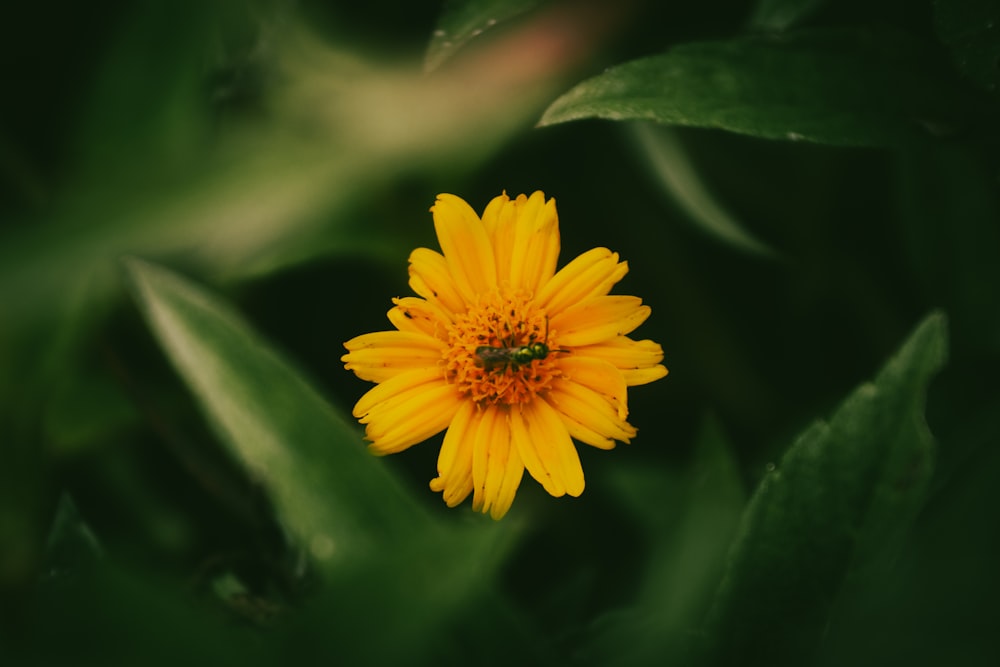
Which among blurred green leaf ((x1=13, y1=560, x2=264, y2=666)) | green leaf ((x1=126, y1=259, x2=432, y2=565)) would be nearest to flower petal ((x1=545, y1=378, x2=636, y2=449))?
green leaf ((x1=126, y1=259, x2=432, y2=565))

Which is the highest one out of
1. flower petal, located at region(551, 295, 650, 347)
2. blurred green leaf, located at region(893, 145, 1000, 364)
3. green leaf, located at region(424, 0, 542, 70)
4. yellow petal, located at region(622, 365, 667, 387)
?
green leaf, located at region(424, 0, 542, 70)

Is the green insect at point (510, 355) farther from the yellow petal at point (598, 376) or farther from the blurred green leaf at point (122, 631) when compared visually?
the blurred green leaf at point (122, 631)

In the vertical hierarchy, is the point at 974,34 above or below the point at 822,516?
above

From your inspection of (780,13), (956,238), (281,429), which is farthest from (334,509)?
(956,238)

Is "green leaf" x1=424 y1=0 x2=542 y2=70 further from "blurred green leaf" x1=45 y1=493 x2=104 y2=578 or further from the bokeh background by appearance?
"blurred green leaf" x1=45 y1=493 x2=104 y2=578

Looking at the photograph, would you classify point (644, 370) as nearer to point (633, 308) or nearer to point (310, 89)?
point (633, 308)

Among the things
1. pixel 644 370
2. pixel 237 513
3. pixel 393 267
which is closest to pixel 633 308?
pixel 644 370

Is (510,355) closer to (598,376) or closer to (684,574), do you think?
(598,376)

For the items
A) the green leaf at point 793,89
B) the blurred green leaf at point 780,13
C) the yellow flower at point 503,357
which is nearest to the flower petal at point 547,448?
the yellow flower at point 503,357

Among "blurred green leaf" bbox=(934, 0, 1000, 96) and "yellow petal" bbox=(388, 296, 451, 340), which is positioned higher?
"yellow petal" bbox=(388, 296, 451, 340)
